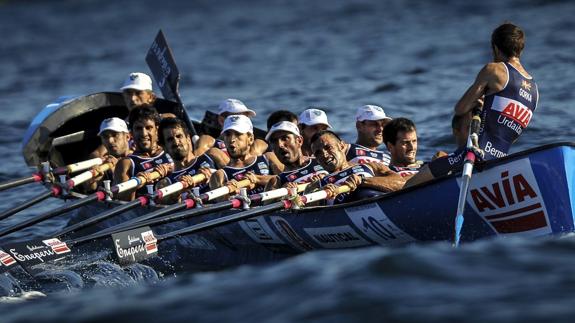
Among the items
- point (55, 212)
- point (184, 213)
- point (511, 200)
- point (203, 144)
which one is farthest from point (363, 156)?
point (55, 212)

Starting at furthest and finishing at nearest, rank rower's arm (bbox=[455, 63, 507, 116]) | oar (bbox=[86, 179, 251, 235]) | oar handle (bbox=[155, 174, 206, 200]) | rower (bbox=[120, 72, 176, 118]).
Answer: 1. rower (bbox=[120, 72, 176, 118])
2. oar handle (bbox=[155, 174, 206, 200])
3. oar (bbox=[86, 179, 251, 235])
4. rower's arm (bbox=[455, 63, 507, 116])

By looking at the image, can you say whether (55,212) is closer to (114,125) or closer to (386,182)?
(114,125)

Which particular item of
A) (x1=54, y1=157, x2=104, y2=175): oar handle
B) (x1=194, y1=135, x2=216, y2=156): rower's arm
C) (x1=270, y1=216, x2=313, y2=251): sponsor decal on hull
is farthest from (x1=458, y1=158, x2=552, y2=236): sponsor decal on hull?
(x1=54, y1=157, x2=104, y2=175): oar handle

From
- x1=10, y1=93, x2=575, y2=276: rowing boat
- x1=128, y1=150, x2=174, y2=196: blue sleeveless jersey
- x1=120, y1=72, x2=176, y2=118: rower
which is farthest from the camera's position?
x1=120, y1=72, x2=176, y2=118: rower

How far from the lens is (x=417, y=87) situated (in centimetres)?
2162

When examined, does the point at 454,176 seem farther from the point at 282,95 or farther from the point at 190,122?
the point at 282,95

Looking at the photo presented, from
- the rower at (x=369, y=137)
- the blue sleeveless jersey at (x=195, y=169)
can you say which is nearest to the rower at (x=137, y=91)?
the blue sleeveless jersey at (x=195, y=169)

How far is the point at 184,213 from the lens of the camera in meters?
11.3

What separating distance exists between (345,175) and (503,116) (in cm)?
163

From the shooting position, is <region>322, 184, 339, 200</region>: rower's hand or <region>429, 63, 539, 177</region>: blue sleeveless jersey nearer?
<region>429, 63, 539, 177</region>: blue sleeveless jersey

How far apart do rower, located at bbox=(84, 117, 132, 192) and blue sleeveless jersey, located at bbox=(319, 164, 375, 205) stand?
3548 millimetres

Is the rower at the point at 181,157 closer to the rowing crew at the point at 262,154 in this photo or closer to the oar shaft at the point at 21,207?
the rowing crew at the point at 262,154

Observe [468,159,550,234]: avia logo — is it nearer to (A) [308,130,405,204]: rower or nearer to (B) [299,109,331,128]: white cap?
(A) [308,130,405,204]: rower

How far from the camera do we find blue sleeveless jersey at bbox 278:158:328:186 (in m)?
11.5
